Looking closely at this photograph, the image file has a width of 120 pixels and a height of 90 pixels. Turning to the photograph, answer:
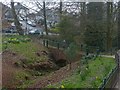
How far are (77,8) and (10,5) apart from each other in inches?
359

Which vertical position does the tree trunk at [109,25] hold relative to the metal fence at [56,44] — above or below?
above

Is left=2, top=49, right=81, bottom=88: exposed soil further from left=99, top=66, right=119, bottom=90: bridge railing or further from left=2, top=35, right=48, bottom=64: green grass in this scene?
left=99, top=66, right=119, bottom=90: bridge railing

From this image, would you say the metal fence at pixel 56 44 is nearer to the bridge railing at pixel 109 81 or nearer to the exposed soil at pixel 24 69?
the exposed soil at pixel 24 69

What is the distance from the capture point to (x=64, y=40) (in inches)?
1198

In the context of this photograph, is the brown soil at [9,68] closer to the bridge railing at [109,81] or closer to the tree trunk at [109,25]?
the bridge railing at [109,81]

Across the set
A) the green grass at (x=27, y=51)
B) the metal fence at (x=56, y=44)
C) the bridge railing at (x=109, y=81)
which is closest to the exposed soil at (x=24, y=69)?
the green grass at (x=27, y=51)

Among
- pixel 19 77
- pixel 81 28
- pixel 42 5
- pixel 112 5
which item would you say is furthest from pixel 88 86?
pixel 42 5

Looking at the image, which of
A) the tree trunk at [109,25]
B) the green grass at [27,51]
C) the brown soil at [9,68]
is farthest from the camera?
the tree trunk at [109,25]

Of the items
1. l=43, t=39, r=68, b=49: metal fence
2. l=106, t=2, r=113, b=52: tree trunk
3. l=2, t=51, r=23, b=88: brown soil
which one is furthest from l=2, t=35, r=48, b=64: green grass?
l=106, t=2, r=113, b=52: tree trunk

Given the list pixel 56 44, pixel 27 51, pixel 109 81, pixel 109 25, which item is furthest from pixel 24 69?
pixel 109 25

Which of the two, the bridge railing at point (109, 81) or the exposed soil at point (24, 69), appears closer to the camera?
the bridge railing at point (109, 81)

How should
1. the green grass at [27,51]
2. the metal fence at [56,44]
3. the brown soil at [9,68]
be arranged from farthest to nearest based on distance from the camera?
the metal fence at [56,44]
the green grass at [27,51]
the brown soil at [9,68]

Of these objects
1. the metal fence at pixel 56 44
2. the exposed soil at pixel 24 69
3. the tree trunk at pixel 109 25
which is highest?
the tree trunk at pixel 109 25

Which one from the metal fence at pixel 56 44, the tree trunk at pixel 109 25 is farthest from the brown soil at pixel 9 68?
the tree trunk at pixel 109 25
